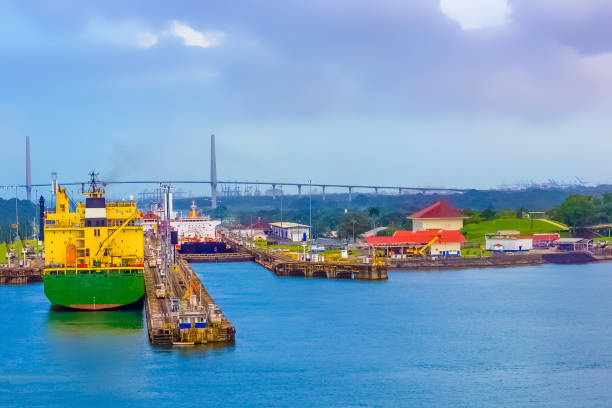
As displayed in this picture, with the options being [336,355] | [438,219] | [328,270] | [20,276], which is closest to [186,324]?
[336,355]

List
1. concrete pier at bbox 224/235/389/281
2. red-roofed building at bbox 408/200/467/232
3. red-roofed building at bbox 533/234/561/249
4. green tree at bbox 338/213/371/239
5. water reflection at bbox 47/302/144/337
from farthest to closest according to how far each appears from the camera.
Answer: green tree at bbox 338/213/371/239 < red-roofed building at bbox 408/200/467/232 < red-roofed building at bbox 533/234/561/249 < concrete pier at bbox 224/235/389/281 < water reflection at bbox 47/302/144/337

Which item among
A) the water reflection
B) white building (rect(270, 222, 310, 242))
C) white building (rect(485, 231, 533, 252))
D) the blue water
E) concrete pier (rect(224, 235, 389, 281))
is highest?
white building (rect(270, 222, 310, 242))

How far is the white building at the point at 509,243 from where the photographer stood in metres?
36.8

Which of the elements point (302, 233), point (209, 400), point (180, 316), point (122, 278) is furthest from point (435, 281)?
point (302, 233)

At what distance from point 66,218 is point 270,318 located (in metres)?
5.67

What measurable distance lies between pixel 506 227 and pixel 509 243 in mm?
7486

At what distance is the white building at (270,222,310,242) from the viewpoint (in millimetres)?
46266

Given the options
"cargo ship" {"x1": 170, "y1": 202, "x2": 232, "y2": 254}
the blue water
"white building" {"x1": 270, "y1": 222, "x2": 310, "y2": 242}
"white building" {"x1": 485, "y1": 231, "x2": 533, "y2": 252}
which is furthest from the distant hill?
the blue water

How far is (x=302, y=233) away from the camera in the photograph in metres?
46.5

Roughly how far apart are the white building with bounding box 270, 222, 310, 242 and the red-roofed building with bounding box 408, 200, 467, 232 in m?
6.25

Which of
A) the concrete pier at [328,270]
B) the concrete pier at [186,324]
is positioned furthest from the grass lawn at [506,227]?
the concrete pier at [186,324]

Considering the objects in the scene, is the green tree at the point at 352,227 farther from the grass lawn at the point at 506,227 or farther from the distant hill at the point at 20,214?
the distant hill at the point at 20,214

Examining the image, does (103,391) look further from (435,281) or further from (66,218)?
(435,281)

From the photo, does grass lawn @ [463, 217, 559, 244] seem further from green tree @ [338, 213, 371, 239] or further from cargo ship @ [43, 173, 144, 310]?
cargo ship @ [43, 173, 144, 310]
